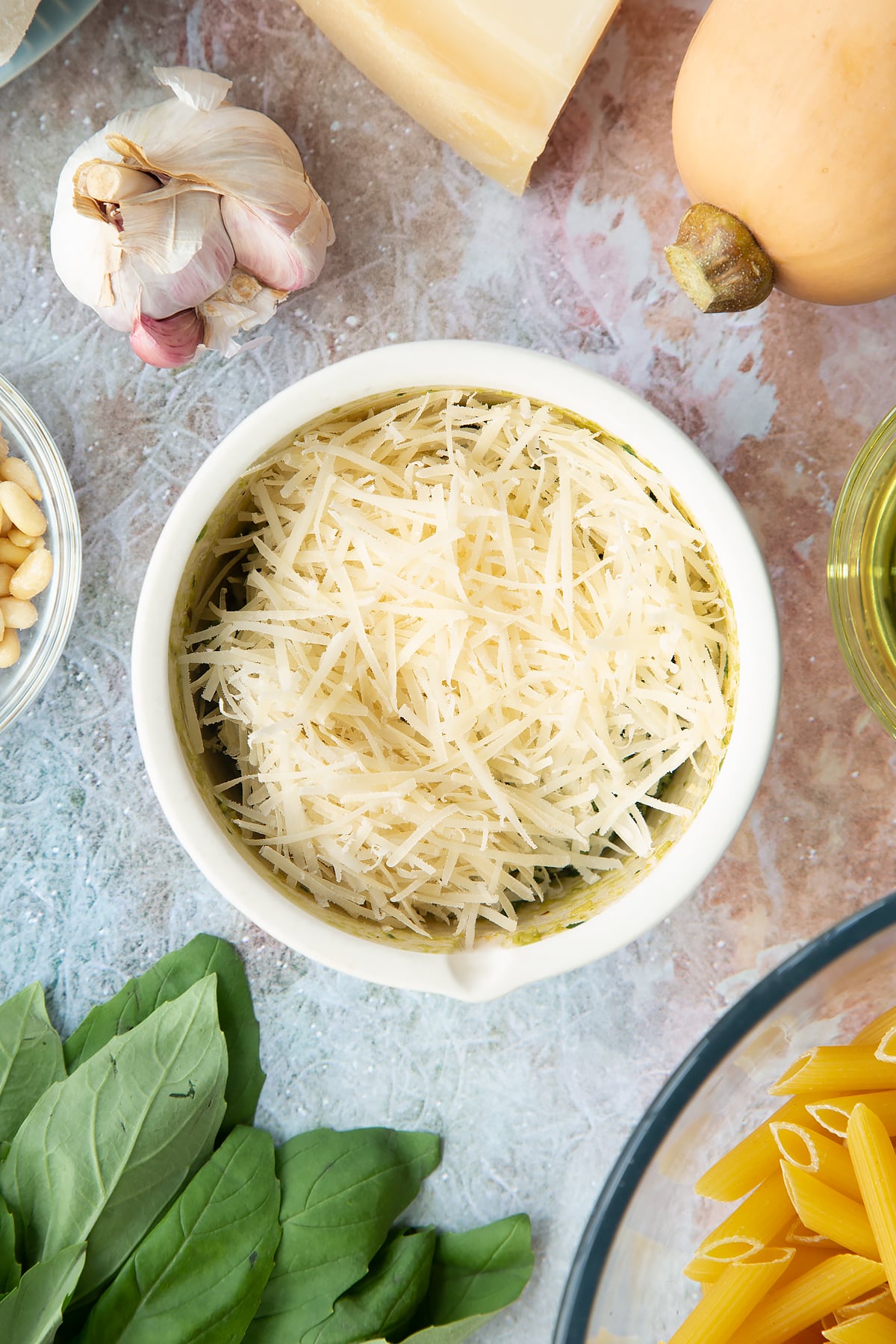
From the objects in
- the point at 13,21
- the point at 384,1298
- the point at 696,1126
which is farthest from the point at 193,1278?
the point at 13,21

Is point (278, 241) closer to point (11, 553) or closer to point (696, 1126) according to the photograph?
point (11, 553)

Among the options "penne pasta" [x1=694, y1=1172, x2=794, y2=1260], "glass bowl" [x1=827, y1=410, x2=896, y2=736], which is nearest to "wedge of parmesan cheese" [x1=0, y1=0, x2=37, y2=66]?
"glass bowl" [x1=827, y1=410, x2=896, y2=736]

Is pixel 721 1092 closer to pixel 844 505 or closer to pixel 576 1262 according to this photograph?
pixel 576 1262

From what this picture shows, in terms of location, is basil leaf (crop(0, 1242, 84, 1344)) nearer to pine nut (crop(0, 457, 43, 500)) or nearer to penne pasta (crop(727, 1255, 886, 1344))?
penne pasta (crop(727, 1255, 886, 1344))

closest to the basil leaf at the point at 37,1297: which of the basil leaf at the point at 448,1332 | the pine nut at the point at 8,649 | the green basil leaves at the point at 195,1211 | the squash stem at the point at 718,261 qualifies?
the green basil leaves at the point at 195,1211

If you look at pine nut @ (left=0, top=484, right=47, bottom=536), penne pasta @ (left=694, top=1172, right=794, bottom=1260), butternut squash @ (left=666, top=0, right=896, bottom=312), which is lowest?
penne pasta @ (left=694, top=1172, right=794, bottom=1260)

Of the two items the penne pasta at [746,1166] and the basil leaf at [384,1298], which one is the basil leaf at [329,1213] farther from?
the penne pasta at [746,1166]
